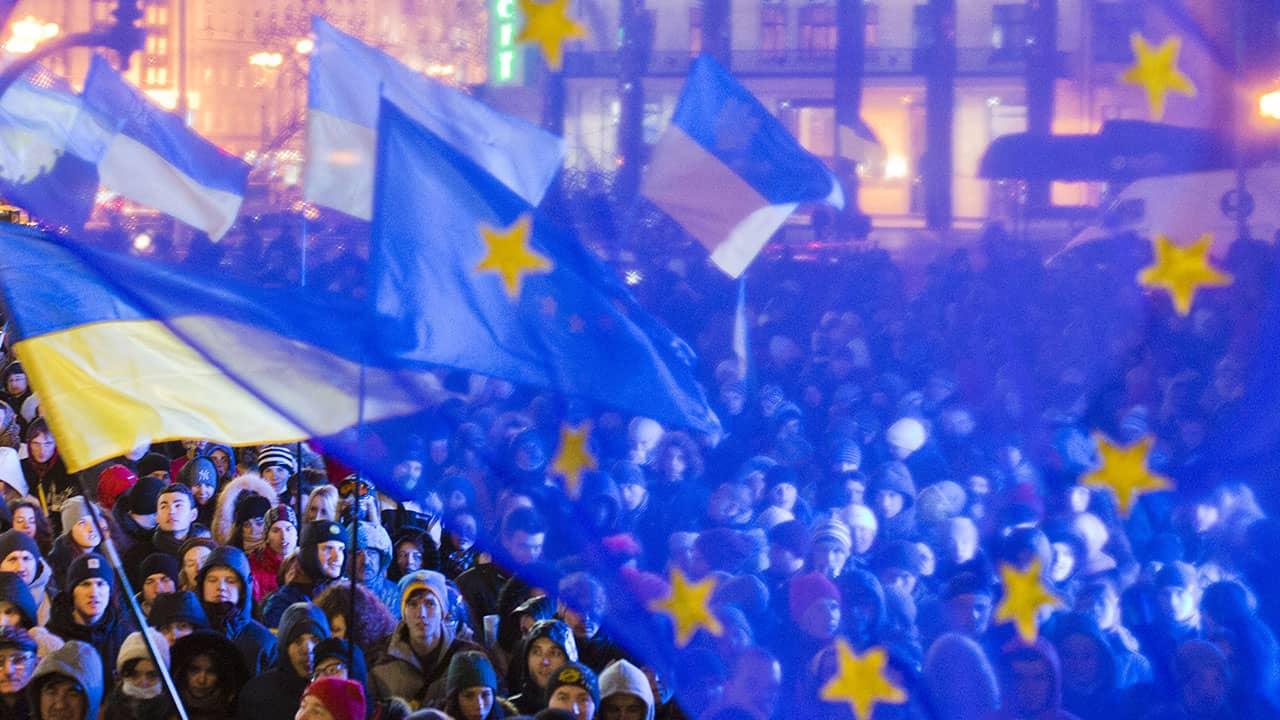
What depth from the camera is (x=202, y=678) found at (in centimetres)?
588

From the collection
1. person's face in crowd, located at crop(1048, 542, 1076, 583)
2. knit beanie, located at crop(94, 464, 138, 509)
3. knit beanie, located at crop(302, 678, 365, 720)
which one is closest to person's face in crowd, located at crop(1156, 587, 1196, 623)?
person's face in crowd, located at crop(1048, 542, 1076, 583)

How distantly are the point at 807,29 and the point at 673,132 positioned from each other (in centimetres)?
1099

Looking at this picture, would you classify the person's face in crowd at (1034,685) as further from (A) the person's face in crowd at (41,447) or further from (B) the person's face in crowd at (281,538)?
(A) the person's face in crowd at (41,447)

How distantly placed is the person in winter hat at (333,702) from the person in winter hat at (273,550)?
2592 millimetres

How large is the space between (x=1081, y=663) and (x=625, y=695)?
1476 millimetres

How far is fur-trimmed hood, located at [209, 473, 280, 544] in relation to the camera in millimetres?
8266

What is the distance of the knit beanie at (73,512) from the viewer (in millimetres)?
8008

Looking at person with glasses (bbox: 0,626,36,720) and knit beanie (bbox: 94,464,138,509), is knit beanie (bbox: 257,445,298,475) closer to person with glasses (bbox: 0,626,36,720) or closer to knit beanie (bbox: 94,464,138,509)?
knit beanie (bbox: 94,464,138,509)

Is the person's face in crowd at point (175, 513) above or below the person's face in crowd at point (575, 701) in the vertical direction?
above

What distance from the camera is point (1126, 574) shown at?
610cm

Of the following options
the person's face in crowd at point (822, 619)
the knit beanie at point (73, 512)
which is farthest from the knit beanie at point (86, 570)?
the person's face in crowd at point (822, 619)

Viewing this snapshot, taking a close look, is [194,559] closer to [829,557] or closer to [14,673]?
[14,673]

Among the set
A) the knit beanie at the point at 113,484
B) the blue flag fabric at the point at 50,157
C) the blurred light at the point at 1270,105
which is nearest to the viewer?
the blurred light at the point at 1270,105

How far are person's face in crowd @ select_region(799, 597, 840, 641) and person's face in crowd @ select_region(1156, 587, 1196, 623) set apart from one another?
1.58 meters
